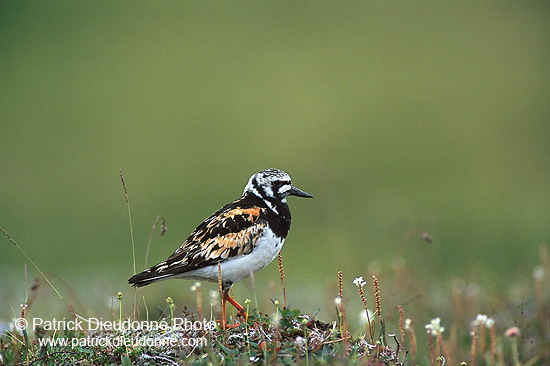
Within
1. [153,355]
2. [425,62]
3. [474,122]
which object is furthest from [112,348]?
[425,62]

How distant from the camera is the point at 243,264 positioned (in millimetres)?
7594

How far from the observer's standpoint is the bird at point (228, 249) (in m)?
7.56

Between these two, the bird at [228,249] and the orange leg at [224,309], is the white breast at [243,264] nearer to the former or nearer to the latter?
the bird at [228,249]

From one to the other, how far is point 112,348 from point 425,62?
38.6m

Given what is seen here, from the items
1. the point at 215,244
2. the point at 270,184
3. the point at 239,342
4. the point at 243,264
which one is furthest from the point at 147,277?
the point at 270,184

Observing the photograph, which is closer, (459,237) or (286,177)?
(286,177)

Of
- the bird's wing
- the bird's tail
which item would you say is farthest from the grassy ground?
the bird's wing

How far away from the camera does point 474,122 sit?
35.2m

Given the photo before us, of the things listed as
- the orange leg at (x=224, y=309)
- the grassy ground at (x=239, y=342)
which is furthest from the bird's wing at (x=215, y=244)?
the grassy ground at (x=239, y=342)

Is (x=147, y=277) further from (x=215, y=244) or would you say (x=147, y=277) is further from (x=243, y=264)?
(x=243, y=264)

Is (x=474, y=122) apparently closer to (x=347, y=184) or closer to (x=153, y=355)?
(x=347, y=184)

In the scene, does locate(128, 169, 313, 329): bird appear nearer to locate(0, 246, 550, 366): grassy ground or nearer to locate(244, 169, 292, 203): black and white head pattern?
locate(244, 169, 292, 203): black and white head pattern

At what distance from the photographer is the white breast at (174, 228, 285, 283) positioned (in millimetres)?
7578

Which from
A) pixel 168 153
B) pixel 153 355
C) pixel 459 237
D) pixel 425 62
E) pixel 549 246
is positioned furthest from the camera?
pixel 425 62
